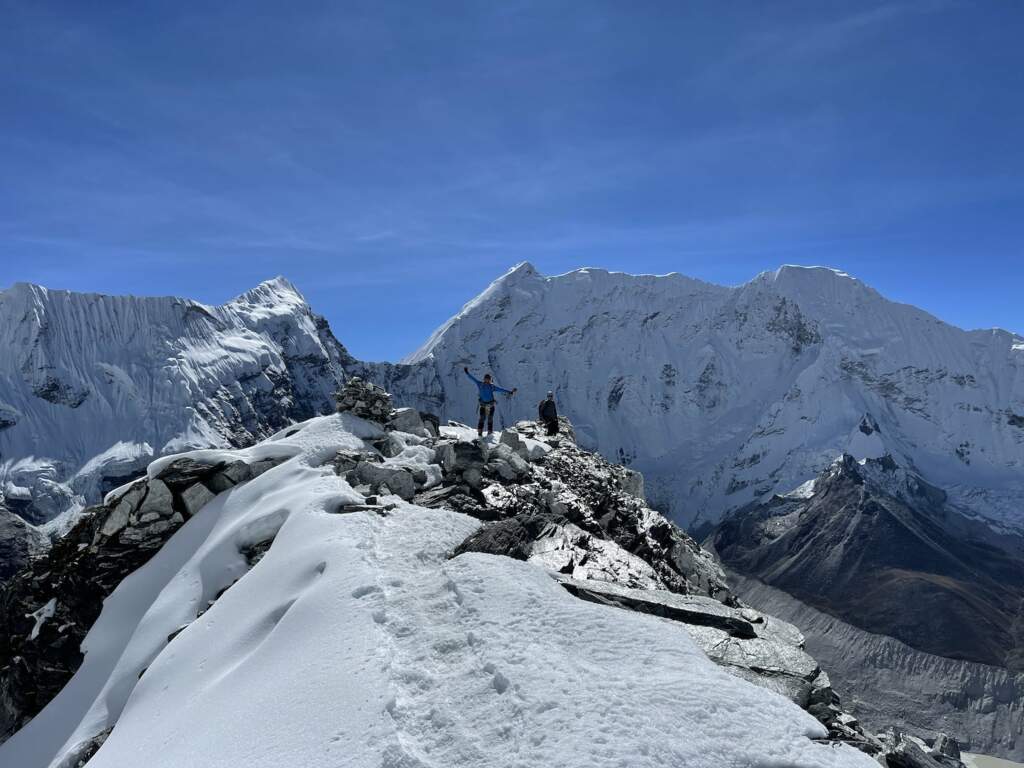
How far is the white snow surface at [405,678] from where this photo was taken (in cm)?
844

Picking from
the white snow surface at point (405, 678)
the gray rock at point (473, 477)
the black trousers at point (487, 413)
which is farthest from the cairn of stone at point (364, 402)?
the white snow surface at point (405, 678)

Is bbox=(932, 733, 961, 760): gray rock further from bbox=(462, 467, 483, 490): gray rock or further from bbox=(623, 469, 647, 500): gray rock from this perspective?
bbox=(623, 469, 647, 500): gray rock

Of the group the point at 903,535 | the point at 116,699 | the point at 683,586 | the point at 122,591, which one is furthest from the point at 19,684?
the point at 903,535

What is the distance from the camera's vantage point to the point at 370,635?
37.4 ft

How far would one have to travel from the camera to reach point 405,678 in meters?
10.1

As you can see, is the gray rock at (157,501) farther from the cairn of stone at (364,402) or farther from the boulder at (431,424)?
the boulder at (431,424)

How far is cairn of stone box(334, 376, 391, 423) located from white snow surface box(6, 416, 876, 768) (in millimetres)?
8531

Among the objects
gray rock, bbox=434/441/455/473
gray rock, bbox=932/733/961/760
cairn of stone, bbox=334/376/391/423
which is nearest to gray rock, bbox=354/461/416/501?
gray rock, bbox=434/441/455/473

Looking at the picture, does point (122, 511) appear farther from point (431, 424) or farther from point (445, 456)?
point (431, 424)

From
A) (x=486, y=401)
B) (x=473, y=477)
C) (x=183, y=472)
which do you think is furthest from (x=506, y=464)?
(x=183, y=472)

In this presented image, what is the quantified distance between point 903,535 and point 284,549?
6612 inches

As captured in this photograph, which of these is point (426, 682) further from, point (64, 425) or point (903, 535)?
point (64, 425)

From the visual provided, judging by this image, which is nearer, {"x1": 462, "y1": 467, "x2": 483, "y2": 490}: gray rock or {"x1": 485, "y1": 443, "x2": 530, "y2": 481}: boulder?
{"x1": 462, "y1": 467, "x2": 483, "y2": 490}: gray rock

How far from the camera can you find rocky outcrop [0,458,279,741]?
67.6 ft
